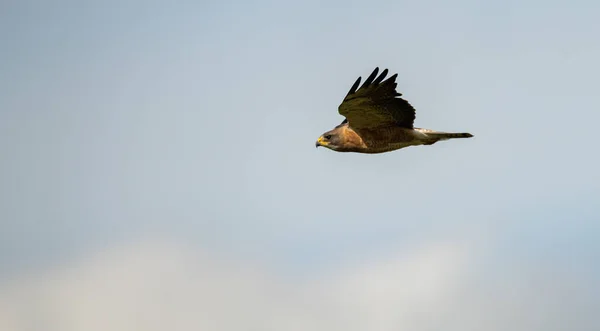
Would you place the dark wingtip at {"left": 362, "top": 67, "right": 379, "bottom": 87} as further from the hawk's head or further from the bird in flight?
the hawk's head

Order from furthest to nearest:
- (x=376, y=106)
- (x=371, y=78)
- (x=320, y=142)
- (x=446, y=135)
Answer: (x=320, y=142) < (x=446, y=135) < (x=376, y=106) < (x=371, y=78)

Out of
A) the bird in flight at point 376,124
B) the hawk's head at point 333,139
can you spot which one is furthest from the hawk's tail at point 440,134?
the hawk's head at point 333,139

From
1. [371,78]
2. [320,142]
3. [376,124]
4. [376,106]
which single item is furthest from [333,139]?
[371,78]

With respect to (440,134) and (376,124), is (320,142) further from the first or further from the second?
(440,134)

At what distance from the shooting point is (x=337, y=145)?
3222 cm

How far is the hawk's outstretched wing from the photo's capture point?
30203 mm

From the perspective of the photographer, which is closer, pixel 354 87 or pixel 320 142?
pixel 354 87

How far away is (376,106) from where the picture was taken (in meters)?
30.7

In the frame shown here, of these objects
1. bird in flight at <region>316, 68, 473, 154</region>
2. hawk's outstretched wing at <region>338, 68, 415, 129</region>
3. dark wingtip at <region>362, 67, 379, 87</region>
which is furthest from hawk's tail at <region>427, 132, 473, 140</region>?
dark wingtip at <region>362, 67, 379, 87</region>

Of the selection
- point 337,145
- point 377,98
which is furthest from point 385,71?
point 337,145

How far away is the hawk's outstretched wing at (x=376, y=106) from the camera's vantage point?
30.2 meters

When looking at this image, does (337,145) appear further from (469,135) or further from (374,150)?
(469,135)

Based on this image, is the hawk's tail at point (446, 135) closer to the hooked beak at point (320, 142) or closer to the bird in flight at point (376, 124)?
the bird in flight at point (376, 124)

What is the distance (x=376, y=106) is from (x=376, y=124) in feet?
2.54
